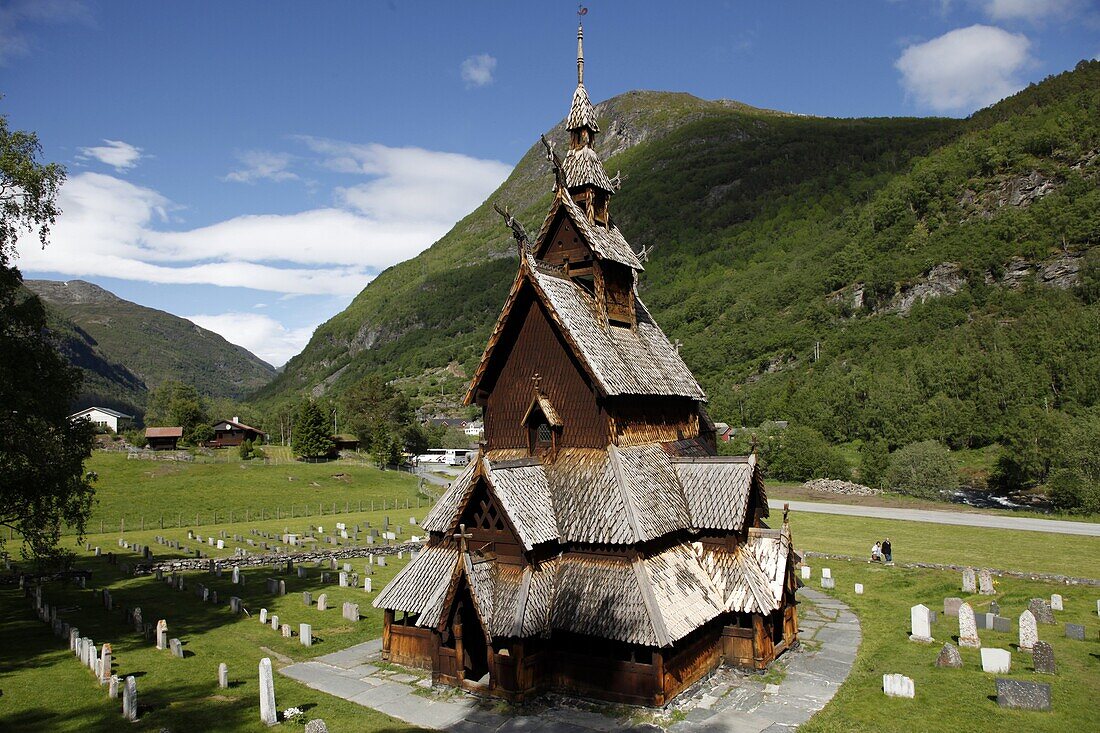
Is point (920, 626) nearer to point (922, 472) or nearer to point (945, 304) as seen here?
point (922, 472)

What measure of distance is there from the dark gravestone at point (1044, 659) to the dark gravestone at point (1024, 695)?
9.47 feet

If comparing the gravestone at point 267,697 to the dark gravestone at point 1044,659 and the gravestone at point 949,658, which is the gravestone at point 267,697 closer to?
the gravestone at point 949,658

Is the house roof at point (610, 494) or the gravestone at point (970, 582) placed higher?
the house roof at point (610, 494)

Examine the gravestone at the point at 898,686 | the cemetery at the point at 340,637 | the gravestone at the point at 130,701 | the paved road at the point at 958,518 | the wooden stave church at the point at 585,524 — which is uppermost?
the wooden stave church at the point at 585,524

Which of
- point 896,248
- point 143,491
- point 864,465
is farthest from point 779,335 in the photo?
point 143,491

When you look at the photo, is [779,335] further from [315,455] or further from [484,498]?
[484,498]

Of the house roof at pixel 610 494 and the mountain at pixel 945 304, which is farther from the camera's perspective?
the mountain at pixel 945 304

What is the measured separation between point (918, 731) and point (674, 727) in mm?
5838

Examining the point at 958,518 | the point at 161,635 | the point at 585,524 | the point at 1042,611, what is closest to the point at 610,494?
the point at 585,524

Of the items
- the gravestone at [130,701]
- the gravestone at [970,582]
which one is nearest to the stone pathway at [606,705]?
the gravestone at [130,701]

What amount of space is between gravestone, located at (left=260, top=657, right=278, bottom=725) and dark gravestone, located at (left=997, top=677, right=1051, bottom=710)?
18.6 metres

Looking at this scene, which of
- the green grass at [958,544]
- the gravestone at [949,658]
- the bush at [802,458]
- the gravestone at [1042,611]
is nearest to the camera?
the gravestone at [949,658]

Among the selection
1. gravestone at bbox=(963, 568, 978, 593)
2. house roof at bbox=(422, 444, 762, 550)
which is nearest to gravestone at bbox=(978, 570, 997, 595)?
gravestone at bbox=(963, 568, 978, 593)

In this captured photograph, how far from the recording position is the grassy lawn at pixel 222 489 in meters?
59.6
